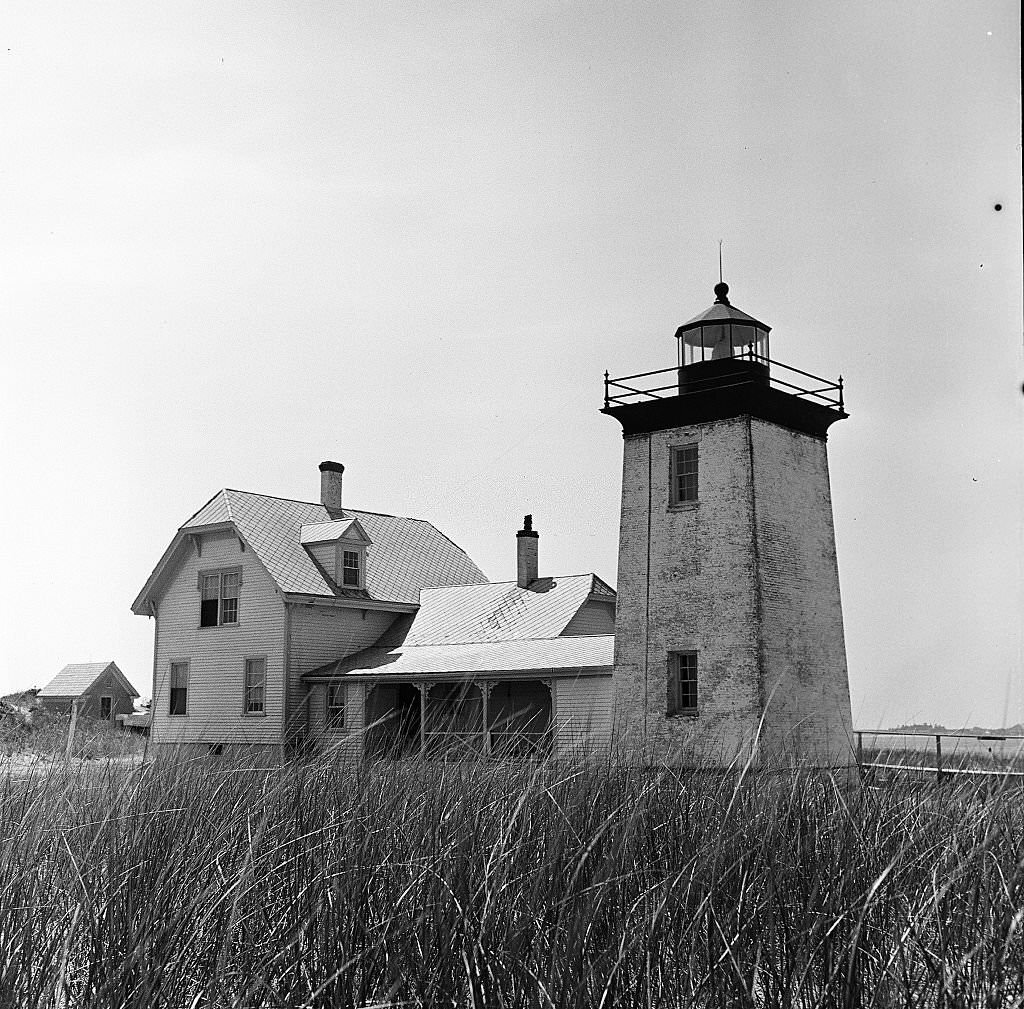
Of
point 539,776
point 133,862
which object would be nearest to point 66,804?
point 133,862

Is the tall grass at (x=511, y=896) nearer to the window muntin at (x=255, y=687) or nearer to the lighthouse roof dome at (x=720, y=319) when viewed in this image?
the lighthouse roof dome at (x=720, y=319)

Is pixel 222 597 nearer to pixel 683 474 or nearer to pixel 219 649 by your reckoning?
pixel 219 649

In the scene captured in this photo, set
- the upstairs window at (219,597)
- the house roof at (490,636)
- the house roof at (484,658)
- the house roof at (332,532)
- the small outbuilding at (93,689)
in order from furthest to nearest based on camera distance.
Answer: the small outbuilding at (93,689)
the house roof at (332,532)
the upstairs window at (219,597)
the house roof at (490,636)
the house roof at (484,658)

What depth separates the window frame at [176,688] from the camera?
3005 centimetres

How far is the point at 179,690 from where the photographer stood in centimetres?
3055

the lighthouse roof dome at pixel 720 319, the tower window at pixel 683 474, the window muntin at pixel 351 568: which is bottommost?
the window muntin at pixel 351 568

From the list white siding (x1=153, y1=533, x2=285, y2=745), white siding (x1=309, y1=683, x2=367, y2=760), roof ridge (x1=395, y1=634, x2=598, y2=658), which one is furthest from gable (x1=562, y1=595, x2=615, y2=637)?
white siding (x1=153, y1=533, x2=285, y2=745)

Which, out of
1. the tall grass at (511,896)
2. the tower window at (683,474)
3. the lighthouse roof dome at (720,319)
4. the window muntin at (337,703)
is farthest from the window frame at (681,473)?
the tall grass at (511,896)

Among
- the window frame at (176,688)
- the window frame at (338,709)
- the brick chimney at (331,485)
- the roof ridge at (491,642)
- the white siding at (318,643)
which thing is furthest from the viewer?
the brick chimney at (331,485)

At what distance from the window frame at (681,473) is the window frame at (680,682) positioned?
2.51m

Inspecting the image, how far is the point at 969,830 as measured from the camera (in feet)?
21.1

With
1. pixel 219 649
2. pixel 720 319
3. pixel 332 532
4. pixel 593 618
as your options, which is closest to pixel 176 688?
pixel 219 649

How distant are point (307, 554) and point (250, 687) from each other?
3555mm

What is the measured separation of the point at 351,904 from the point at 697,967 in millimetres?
1337
